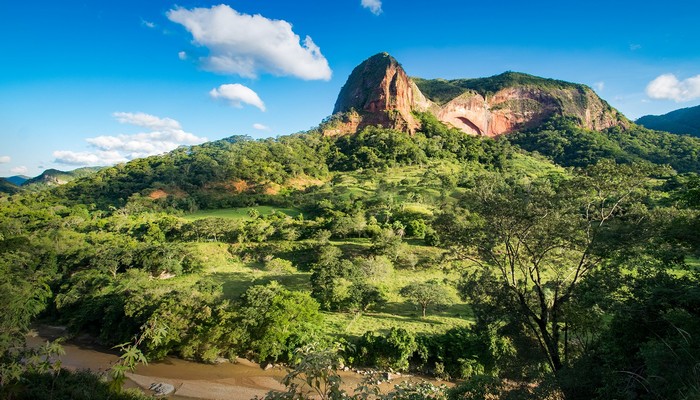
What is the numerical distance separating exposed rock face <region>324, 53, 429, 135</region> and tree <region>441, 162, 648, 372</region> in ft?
285

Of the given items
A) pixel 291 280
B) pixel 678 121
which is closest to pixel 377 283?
pixel 291 280

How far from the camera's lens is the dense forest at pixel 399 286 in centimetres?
865

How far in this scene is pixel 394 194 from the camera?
53594 millimetres

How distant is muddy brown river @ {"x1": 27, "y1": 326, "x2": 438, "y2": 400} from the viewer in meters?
15.7

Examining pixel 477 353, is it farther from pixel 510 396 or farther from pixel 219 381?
pixel 219 381

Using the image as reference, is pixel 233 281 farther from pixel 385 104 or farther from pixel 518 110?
pixel 518 110

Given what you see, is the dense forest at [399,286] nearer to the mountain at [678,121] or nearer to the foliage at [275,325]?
the foliage at [275,325]

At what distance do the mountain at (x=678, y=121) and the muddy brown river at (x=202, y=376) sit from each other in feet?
529

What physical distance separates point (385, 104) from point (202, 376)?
318 ft

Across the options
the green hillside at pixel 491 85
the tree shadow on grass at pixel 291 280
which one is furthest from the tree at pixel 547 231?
the green hillside at pixel 491 85

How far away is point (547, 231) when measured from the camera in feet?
40.2

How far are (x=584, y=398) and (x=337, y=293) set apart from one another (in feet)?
51.0

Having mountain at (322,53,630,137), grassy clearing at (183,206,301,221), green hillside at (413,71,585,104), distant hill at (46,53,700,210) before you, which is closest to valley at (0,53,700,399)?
grassy clearing at (183,206,301,221)

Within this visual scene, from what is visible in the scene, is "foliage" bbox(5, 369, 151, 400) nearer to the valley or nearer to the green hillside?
the valley
